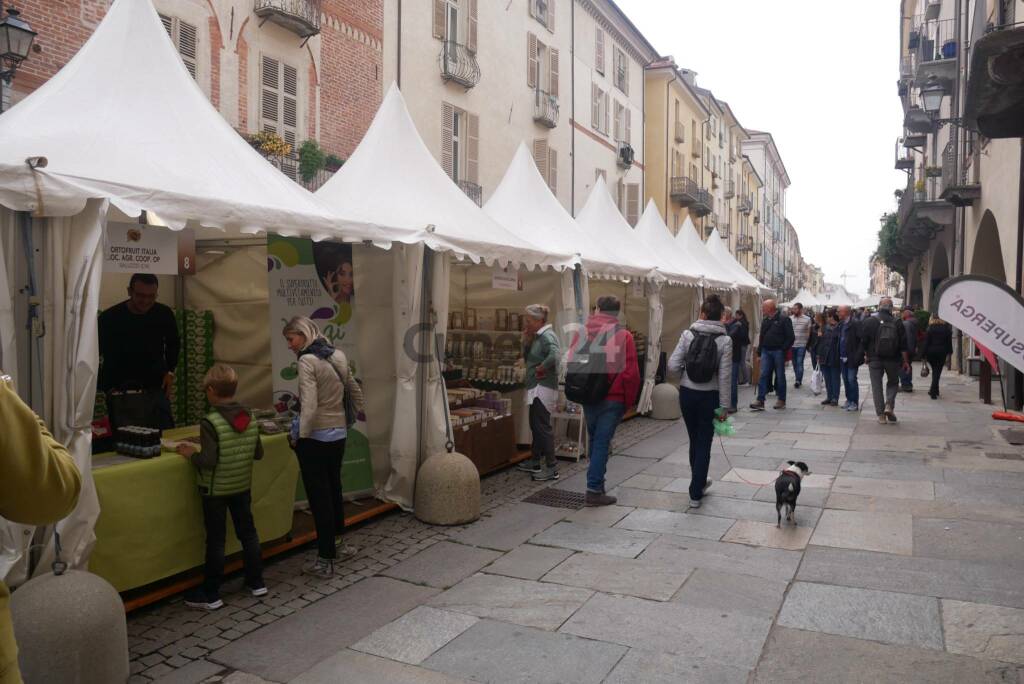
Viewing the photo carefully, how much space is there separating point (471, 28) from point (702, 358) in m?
14.2

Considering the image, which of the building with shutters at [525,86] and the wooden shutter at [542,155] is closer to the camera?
the building with shutters at [525,86]

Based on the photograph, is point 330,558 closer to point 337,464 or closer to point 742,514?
point 337,464

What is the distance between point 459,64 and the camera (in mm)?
Answer: 17562

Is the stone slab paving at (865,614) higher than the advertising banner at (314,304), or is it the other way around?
the advertising banner at (314,304)

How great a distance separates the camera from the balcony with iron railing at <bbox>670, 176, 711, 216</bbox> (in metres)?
33.6

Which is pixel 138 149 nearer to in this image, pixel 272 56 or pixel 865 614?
pixel 865 614

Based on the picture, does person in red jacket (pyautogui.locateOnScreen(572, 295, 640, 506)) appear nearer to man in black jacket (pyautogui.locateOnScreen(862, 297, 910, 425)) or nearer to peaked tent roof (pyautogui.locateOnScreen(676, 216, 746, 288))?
man in black jacket (pyautogui.locateOnScreen(862, 297, 910, 425))

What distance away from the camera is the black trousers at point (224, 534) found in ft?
15.3

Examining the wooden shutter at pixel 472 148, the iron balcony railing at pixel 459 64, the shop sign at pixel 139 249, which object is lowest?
the shop sign at pixel 139 249

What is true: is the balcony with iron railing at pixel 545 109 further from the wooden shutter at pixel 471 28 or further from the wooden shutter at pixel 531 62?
the wooden shutter at pixel 471 28

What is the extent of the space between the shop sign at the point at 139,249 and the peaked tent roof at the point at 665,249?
9063 millimetres

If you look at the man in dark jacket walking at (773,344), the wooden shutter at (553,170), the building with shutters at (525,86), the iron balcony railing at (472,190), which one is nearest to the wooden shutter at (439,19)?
the building with shutters at (525,86)

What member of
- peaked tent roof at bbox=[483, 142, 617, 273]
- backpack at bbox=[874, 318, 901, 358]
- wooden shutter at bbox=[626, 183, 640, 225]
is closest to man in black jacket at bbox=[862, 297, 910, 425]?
backpack at bbox=[874, 318, 901, 358]

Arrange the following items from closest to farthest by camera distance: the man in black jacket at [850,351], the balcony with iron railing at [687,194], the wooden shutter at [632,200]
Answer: the man in black jacket at [850,351] < the wooden shutter at [632,200] < the balcony with iron railing at [687,194]
